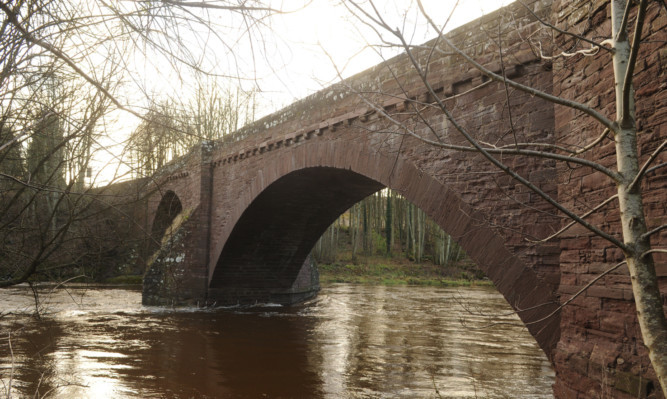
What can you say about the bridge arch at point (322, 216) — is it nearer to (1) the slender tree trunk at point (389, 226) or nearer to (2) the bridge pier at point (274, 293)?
(2) the bridge pier at point (274, 293)

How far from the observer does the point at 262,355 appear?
7242 mm

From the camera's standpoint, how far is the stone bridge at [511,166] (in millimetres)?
3230

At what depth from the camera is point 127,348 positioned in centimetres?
728

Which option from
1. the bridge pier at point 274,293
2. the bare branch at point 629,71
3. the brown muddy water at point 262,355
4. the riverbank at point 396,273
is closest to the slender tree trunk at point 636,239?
the bare branch at point 629,71

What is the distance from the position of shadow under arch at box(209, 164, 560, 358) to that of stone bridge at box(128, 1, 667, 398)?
2cm

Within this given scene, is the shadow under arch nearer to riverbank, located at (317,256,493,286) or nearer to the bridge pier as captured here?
the bridge pier

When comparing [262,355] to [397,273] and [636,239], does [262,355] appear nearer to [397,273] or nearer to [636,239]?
[636,239]

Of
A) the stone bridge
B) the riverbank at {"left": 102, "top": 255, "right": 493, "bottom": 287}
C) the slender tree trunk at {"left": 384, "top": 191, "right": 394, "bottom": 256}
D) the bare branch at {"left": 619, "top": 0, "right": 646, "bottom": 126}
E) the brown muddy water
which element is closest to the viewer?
the bare branch at {"left": 619, "top": 0, "right": 646, "bottom": 126}

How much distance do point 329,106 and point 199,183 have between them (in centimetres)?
594

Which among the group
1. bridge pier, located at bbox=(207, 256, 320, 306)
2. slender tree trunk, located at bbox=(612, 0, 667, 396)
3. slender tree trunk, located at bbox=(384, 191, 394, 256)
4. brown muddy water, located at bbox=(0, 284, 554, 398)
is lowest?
brown muddy water, located at bbox=(0, 284, 554, 398)

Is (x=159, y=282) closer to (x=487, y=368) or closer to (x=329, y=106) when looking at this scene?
(x=329, y=106)

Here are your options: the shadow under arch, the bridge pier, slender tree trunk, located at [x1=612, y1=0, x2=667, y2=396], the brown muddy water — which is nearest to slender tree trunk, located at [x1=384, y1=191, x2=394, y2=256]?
the bridge pier

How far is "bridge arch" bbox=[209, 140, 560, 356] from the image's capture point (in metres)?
Result: 4.63

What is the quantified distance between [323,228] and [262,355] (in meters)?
5.33
